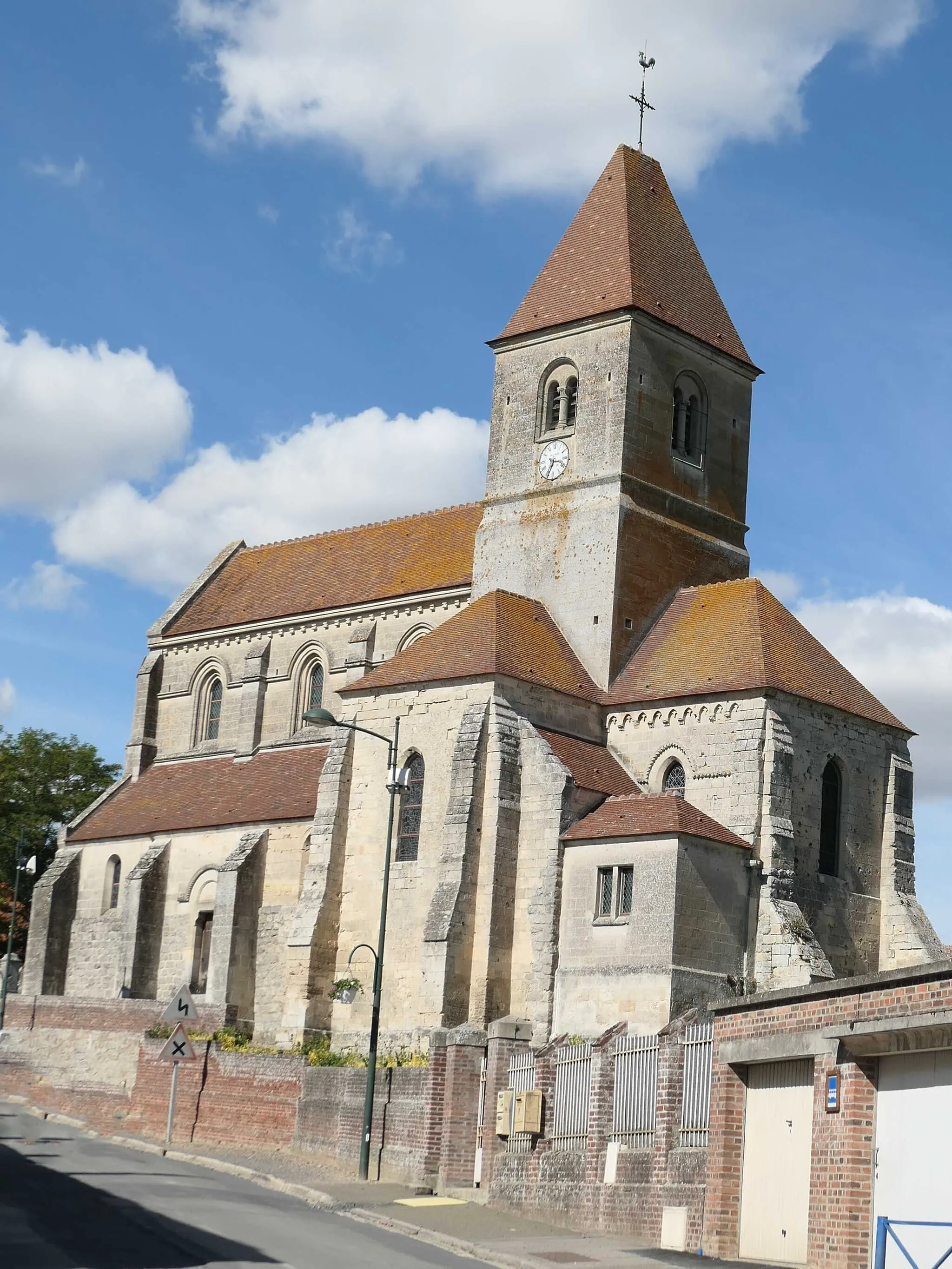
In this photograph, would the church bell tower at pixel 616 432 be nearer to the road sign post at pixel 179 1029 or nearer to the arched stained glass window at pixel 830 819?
the arched stained glass window at pixel 830 819

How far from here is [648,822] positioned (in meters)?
36.4

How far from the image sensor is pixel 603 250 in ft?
152

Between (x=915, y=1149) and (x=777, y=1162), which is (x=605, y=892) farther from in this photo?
(x=915, y=1149)

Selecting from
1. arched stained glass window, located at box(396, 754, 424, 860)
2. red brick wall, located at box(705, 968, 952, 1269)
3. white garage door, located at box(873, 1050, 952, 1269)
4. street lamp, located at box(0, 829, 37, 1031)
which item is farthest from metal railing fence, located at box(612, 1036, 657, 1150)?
street lamp, located at box(0, 829, 37, 1031)

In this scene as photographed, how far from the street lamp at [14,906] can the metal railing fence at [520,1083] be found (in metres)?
25.0

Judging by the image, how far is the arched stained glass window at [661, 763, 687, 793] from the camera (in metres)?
40.2

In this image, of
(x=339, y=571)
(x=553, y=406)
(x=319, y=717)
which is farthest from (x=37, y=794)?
(x=319, y=717)

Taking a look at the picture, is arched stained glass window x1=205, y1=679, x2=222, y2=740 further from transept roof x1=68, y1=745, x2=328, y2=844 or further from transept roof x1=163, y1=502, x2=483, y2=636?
transept roof x1=163, y1=502, x2=483, y2=636

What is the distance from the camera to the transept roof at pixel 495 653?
40531mm

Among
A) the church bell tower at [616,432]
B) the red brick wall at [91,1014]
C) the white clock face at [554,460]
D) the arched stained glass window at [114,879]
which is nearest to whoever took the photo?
the church bell tower at [616,432]

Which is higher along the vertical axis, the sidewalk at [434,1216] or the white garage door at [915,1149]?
the white garage door at [915,1149]

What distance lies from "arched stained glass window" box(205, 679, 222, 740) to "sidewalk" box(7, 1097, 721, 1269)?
20651 mm

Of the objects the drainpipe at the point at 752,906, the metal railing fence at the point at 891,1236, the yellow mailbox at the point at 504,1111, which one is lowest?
the metal railing fence at the point at 891,1236

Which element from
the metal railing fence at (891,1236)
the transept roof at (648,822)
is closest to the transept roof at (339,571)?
the transept roof at (648,822)
